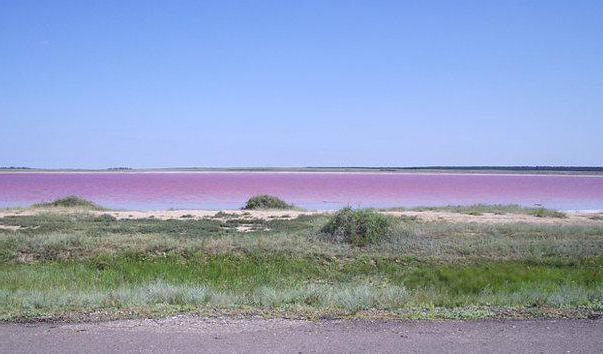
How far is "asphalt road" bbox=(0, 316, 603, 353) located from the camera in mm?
6254

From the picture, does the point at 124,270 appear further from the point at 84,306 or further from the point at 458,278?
the point at 458,278

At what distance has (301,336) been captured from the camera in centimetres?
666

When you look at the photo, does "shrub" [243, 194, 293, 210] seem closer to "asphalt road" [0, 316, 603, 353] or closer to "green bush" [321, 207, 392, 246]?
"green bush" [321, 207, 392, 246]

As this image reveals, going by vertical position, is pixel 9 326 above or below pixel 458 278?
above

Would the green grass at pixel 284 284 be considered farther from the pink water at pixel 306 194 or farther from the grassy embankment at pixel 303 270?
the pink water at pixel 306 194

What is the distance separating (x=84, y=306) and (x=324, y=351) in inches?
147

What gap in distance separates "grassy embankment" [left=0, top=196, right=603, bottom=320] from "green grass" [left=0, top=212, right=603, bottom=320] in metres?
0.03

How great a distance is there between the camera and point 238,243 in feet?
59.7

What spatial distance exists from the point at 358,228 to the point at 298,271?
448cm

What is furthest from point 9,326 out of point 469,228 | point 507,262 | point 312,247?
point 469,228

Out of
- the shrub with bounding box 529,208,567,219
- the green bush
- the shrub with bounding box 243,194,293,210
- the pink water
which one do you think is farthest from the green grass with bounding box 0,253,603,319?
the pink water

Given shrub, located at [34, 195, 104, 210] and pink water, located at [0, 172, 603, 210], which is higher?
shrub, located at [34, 195, 104, 210]

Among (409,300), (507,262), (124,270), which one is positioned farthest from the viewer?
(507,262)

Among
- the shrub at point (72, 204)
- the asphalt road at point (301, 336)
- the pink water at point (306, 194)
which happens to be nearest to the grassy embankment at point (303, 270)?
the asphalt road at point (301, 336)
